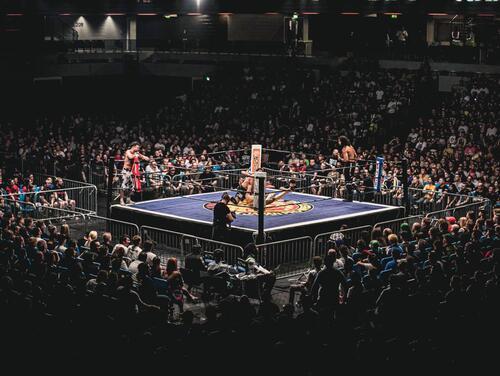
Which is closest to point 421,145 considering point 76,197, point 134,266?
point 76,197

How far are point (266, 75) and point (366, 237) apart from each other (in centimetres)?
2362

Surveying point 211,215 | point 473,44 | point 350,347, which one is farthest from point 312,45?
point 350,347

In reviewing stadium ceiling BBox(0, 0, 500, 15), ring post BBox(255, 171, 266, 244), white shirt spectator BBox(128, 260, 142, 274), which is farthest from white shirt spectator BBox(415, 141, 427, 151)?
white shirt spectator BBox(128, 260, 142, 274)

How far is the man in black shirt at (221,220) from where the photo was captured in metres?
17.7

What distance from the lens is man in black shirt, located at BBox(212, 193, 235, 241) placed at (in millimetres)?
17734

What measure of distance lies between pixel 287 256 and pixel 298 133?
47.5ft

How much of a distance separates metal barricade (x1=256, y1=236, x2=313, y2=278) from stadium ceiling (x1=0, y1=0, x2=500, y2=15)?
20733mm

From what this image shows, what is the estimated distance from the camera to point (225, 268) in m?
15.0

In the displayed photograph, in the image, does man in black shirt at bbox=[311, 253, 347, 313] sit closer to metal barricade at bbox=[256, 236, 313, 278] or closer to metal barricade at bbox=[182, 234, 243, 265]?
metal barricade at bbox=[256, 236, 313, 278]

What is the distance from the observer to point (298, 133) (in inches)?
1246

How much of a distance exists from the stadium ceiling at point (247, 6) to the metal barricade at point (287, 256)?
20733mm

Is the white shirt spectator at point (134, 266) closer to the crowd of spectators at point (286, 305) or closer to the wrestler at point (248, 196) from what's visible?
the crowd of spectators at point (286, 305)

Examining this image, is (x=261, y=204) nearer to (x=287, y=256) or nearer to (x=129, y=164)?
(x=287, y=256)

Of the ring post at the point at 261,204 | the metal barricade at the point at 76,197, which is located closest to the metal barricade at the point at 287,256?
the ring post at the point at 261,204
